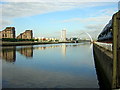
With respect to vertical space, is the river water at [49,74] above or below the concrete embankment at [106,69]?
below

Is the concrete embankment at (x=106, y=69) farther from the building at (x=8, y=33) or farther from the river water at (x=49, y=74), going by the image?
the building at (x=8, y=33)

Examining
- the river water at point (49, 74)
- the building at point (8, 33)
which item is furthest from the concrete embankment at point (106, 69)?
the building at point (8, 33)

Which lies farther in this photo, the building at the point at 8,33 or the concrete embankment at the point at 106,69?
the building at the point at 8,33

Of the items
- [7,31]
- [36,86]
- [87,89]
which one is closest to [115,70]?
[87,89]

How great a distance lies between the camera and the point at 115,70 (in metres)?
8.37

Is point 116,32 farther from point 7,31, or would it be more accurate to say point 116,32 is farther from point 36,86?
point 7,31

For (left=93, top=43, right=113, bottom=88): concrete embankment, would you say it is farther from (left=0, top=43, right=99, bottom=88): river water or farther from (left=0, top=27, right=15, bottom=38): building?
(left=0, top=27, right=15, bottom=38): building

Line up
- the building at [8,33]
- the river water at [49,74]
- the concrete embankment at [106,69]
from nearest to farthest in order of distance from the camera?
the concrete embankment at [106,69] → the river water at [49,74] → the building at [8,33]

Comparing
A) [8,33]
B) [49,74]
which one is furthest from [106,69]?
[8,33]

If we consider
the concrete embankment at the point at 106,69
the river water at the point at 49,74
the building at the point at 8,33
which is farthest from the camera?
the building at the point at 8,33

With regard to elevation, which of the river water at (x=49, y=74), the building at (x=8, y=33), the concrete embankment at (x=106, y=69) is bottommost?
the river water at (x=49, y=74)

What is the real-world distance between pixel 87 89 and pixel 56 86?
2.74 meters

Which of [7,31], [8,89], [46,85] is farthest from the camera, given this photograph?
[7,31]

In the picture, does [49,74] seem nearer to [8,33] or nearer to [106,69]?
[106,69]
